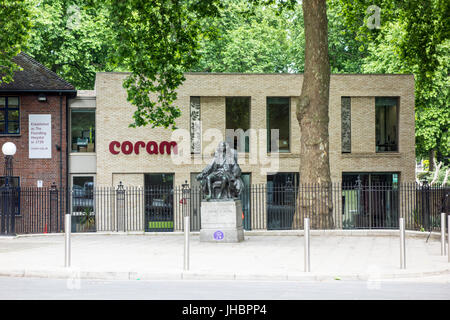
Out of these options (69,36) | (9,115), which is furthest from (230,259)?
(69,36)

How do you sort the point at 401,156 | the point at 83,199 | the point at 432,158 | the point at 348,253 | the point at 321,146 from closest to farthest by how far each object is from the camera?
the point at 348,253 < the point at 321,146 < the point at 83,199 < the point at 401,156 < the point at 432,158

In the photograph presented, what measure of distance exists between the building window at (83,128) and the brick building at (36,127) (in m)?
0.67

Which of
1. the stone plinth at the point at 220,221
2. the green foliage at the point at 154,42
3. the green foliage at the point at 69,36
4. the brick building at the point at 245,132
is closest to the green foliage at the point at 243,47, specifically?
the green foliage at the point at 69,36

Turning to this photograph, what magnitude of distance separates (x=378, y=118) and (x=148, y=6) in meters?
12.9

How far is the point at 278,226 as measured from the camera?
86.8 ft

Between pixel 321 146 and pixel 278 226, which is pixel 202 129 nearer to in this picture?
pixel 278 226

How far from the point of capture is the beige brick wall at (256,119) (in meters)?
26.9

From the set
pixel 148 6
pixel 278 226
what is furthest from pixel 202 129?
pixel 148 6

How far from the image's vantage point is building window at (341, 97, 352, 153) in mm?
28422

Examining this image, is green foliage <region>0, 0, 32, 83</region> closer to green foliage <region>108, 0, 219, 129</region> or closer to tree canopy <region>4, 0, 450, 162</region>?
tree canopy <region>4, 0, 450, 162</region>

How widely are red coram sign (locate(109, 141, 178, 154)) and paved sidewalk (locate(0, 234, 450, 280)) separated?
8.63m

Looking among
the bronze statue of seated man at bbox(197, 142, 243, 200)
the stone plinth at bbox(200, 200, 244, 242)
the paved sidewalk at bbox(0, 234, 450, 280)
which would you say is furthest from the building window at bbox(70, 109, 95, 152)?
the stone plinth at bbox(200, 200, 244, 242)

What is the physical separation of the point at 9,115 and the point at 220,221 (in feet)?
46.8

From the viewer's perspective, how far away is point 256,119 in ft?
91.4
